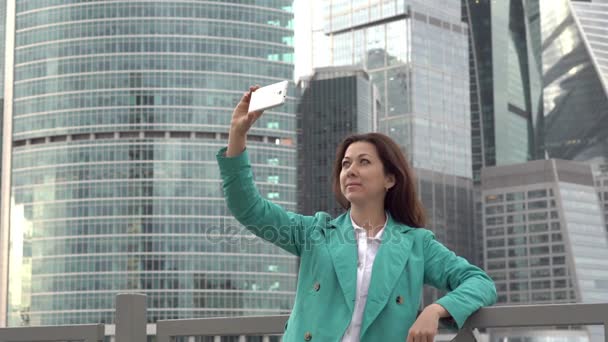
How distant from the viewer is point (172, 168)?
3150 inches

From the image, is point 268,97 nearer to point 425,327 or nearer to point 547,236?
point 425,327

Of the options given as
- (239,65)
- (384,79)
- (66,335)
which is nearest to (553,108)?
(384,79)

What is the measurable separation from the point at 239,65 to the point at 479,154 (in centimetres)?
4368

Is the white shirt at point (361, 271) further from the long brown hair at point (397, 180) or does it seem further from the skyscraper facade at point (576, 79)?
the skyscraper facade at point (576, 79)

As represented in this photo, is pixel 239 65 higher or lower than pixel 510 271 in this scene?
higher

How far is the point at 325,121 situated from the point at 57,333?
8747 centimetres

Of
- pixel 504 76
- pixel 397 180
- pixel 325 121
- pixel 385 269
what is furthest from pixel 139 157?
pixel 385 269

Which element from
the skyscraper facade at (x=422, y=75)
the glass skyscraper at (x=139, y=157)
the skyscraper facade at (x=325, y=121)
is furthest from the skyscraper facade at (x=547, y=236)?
the glass skyscraper at (x=139, y=157)

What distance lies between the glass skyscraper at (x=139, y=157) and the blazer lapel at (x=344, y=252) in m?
73.5

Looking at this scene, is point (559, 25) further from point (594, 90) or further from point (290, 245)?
point (290, 245)

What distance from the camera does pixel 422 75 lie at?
111m

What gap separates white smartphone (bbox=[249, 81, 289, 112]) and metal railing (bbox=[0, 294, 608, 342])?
0.78m

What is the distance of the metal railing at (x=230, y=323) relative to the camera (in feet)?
9.08

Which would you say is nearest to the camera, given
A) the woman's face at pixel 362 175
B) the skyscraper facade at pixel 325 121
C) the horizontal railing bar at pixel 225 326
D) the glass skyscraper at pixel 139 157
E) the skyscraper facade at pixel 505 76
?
the woman's face at pixel 362 175
